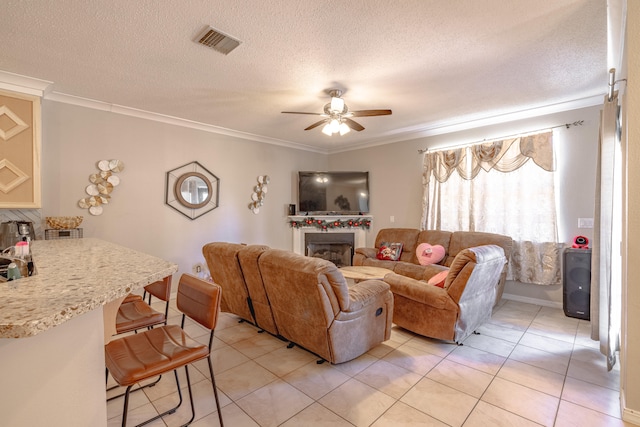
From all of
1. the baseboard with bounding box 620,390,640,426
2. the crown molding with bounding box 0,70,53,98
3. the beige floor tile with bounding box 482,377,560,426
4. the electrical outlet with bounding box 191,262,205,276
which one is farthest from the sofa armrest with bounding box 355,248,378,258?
the crown molding with bounding box 0,70,53,98

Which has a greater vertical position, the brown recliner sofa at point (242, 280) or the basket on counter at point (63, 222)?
the basket on counter at point (63, 222)

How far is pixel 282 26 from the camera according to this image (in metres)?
2.20

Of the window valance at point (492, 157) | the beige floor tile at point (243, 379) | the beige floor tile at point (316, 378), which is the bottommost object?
the beige floor tile at point (243, 379)

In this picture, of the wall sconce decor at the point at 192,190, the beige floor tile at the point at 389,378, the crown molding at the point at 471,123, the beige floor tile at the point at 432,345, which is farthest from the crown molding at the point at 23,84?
the crown molding at the point at 471,123

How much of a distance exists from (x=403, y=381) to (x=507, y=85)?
3.26 metres

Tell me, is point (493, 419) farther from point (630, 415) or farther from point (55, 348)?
point (55, 348)

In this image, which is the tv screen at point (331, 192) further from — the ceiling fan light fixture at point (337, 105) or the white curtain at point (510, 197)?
the ceiling fan light fixture at point (337, 105)

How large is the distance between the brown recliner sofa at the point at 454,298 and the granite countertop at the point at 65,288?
2.25 m

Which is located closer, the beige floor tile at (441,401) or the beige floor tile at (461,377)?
the beige floor tile at (441,401)

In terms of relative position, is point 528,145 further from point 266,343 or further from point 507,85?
point 266,343

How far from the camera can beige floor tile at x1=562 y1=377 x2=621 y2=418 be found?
1.92 meters

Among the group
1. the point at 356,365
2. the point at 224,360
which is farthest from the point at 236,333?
the point at 356,365

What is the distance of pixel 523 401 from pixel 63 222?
4637mm

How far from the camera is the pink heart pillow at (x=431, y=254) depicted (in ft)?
14.4
